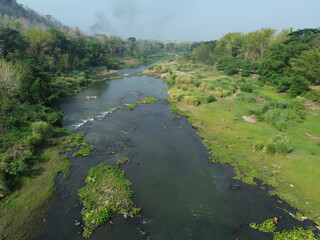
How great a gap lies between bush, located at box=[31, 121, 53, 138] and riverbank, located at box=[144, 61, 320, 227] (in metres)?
20.7

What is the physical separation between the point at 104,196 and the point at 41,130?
1408 cm

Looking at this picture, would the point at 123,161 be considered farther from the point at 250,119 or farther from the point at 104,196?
the point at 250,119

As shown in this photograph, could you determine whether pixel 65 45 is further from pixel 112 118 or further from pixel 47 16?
pixel 47 16

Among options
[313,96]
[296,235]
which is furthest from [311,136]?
[296,235]

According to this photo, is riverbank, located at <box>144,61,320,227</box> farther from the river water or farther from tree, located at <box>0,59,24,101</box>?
tree, located at <box>0,59,24,101</box>

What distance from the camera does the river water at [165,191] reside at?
49.6 feet

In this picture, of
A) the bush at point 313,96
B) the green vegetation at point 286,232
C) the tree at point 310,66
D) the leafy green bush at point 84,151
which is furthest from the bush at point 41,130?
the tree at point 310,66

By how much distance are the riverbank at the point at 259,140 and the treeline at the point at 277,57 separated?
699 cm

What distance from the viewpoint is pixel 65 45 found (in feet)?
246

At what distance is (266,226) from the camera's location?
50.8 ft

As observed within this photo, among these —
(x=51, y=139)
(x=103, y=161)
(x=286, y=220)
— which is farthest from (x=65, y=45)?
(x=286, y=220)

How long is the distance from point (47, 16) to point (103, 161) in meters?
205

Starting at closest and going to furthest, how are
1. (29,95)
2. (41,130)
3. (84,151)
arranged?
(84,151)
(41,130)
(29,95)

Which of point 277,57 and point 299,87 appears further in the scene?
point 277,57
